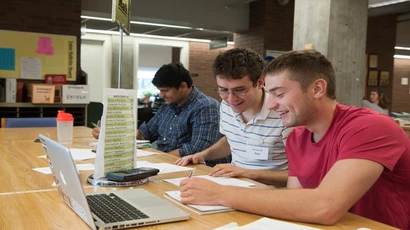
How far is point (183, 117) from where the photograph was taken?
9.21ft

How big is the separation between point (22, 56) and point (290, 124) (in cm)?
538

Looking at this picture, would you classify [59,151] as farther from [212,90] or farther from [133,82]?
[212,90]

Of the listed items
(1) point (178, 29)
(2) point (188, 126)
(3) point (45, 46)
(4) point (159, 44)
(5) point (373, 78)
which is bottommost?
(2) point (188, 126)

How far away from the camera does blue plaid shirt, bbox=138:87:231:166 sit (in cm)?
262

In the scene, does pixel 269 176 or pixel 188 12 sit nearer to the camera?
pixel 269 176

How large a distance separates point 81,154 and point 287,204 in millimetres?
1450

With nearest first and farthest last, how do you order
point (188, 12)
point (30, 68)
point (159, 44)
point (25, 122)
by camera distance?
point (25, 122) < point (30, 68) < point (188, 12) < point (159, 44)

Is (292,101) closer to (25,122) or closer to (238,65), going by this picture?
(238,65)

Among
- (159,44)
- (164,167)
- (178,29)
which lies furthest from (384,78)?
(164,167)

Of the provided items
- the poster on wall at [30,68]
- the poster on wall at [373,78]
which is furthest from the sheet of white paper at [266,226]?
the poster on wall at [373,78]

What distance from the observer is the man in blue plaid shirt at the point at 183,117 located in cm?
263

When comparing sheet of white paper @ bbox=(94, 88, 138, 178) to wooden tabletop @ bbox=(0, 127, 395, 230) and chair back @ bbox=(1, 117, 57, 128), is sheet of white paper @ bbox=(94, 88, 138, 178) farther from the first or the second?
chair back @ bbox=(1, 117, 57, 128)

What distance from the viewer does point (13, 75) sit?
5809mm

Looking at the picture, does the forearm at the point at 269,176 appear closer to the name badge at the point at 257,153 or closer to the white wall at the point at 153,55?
the name badge at the point at 257,153
